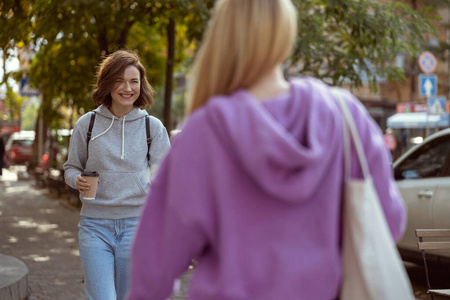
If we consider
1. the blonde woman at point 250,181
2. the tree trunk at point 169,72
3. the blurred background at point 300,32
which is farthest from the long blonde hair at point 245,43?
the tree trunk at point 169,72

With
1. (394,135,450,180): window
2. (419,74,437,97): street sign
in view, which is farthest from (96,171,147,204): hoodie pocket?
(419,74,437,97): street sign

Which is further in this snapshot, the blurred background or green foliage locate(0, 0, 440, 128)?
green foliage locate(0, 0, 440, 128)

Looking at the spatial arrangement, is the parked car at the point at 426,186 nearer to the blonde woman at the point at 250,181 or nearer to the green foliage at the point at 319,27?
the green foliage at the point at 319,27

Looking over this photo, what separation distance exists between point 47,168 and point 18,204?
20.7ft

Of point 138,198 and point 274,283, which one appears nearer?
point 274,283

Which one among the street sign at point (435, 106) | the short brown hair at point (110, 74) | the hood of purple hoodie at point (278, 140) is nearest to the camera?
the hood of purple hoodie at point (278, 140)

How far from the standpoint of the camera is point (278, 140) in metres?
1.87

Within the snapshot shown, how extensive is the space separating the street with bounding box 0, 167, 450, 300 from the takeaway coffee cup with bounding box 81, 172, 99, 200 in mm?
3513

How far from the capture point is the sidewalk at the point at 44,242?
7821 mm

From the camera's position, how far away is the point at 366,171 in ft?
6.60

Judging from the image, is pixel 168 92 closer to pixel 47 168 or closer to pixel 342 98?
pixel 47 168

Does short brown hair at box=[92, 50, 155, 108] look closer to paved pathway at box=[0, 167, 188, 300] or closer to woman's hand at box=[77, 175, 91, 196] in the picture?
woman's hand at box=[77, 175, 91, 196]

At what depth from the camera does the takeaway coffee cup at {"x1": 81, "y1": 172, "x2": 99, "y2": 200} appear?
12.7ft

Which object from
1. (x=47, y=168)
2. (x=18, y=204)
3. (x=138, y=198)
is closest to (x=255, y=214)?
(x=138, y=198)
